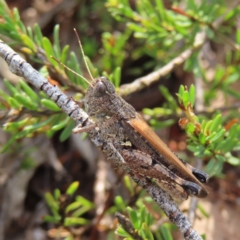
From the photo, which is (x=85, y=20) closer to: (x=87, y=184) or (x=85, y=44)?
(x=85, y=44)

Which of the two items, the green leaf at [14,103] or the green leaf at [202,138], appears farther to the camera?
the green leaf at [14,103]

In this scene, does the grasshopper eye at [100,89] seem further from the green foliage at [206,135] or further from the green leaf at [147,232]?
the green leaf at [147,232]

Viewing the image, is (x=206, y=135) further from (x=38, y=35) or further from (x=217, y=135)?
(x=38, y=35)

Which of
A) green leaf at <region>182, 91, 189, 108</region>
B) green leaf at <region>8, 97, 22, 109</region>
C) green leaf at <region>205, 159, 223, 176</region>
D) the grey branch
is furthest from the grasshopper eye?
green leaf at <region>205, 159, 223, 176</region>

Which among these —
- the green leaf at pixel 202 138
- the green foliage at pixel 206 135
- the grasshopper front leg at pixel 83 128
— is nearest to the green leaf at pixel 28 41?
the grasshopper front leg at pixel 83 128

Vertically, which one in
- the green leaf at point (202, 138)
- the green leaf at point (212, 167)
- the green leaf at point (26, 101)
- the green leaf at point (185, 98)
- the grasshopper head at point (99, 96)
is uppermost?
the green leaf at point (26, 101)

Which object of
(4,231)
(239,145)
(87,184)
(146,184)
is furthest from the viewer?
(87,184)

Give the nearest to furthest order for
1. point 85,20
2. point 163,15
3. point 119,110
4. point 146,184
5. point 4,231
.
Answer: point 146,184 → point 119,110 → point 163,15 → point 4,231 → point 85,20

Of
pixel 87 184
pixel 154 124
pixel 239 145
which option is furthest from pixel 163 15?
pixel 87 184
